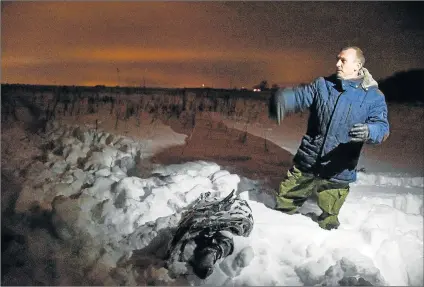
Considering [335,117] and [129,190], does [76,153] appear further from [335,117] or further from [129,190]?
[335,117]

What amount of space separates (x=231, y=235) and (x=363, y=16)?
317 cm

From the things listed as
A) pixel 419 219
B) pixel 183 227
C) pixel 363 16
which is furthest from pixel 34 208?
pixel 363 16

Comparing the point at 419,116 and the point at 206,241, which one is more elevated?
the point at 419,116

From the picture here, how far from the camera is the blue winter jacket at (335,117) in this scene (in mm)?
3205

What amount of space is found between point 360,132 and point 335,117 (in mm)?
313

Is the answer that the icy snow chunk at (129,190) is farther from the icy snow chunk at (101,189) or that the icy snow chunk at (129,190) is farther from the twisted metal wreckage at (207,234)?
the twisted metal wreckage at (207,234)

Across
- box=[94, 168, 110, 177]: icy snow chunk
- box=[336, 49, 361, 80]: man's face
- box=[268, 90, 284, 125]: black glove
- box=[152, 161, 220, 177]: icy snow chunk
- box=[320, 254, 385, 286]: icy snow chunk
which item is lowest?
box=[320, 254, 385, 286]: icy snow chunk

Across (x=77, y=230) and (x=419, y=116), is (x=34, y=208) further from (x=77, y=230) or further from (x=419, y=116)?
(x=419, y=116)

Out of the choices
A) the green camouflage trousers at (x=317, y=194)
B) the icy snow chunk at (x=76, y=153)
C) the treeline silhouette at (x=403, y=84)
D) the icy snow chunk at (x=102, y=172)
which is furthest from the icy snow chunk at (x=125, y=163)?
the treeline silhouette at (x=403, y=84)

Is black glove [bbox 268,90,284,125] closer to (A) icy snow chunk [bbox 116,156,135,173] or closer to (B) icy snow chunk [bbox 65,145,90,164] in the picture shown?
(A) icy snow chunk [bbox 116,156,135,173]

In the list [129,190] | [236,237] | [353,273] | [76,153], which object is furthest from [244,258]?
[76,153]

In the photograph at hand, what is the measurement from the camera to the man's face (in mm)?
3172

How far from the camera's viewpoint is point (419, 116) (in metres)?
7.12

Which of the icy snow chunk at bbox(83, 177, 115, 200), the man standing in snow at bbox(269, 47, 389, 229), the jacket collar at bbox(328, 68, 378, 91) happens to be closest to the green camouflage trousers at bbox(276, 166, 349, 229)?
the man standing in snow at bbox(269, 47, 389, 229)
